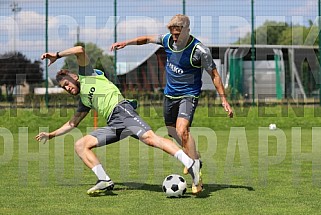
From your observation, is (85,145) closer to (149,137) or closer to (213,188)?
(149,137)

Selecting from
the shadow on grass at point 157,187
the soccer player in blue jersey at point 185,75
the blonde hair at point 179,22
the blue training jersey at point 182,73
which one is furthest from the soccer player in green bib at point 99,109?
the blonde hair at point 179,22

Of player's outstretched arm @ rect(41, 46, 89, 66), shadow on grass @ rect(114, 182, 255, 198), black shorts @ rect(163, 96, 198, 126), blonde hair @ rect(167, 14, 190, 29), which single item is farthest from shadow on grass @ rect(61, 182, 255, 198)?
blonde hair @ rect(167, 14, 190, 29)

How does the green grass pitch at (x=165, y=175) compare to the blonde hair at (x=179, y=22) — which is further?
the blonde hair at (x=179, y=22)

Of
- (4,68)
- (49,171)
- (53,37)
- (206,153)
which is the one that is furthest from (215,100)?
(49,171)

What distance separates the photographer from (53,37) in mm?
21469

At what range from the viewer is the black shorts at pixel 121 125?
7.97 metres

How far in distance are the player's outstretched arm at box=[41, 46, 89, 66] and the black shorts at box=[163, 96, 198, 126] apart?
4.03ft

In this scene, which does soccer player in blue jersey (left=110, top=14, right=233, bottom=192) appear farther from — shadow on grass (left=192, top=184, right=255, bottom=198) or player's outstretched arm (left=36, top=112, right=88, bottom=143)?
player's outstretched arm (left=36, top=112, right=88, bottom=143)

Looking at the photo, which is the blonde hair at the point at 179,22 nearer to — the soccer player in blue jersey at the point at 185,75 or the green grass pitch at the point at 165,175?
the soccer player in blue jersey at the point at 185,75

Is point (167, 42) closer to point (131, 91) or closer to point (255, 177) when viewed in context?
point (255, 177)

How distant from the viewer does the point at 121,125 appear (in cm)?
806

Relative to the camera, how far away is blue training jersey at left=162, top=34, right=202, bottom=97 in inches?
322

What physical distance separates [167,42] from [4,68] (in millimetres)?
14844

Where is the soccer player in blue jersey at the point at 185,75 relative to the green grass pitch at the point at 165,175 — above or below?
above
